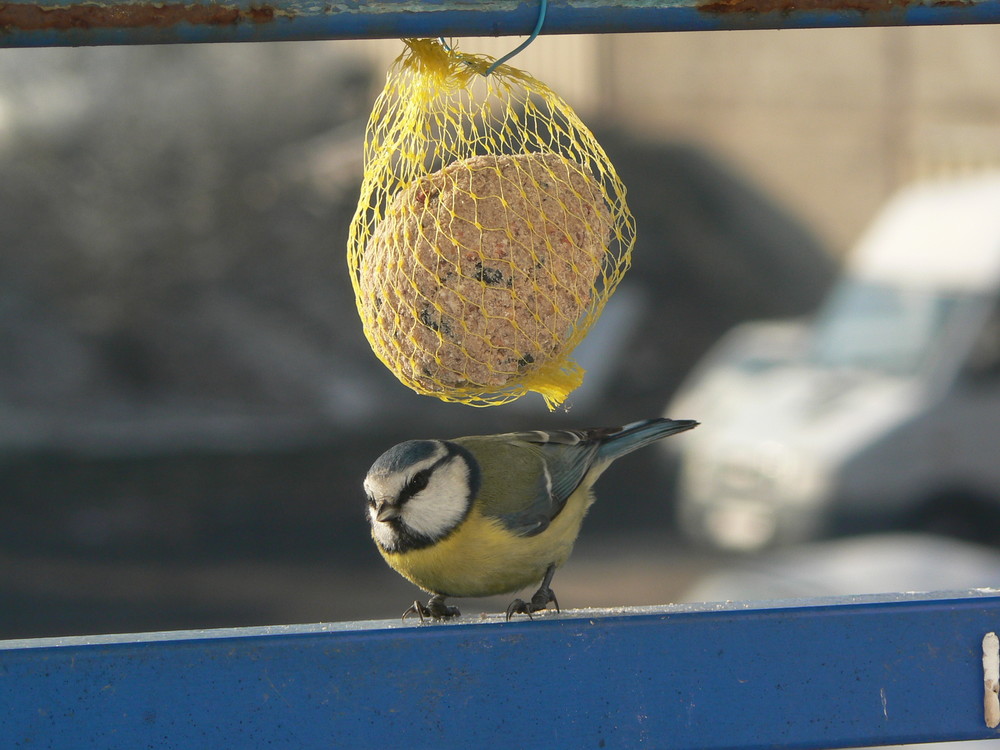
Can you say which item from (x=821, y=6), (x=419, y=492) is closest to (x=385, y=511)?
(x=419, y=492)

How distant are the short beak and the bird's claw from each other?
0.31 m

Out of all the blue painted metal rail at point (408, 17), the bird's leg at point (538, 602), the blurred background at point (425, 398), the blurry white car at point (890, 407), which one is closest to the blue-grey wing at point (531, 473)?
the bird's leg at point (538, 602)

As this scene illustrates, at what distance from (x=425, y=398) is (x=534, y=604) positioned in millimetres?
11474

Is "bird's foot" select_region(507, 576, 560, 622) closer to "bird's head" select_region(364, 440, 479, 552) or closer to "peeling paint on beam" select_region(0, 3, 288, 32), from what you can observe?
"bird's head" select_region(364, 440, 479, 552)

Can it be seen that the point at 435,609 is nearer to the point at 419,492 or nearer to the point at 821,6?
the point at 419,492

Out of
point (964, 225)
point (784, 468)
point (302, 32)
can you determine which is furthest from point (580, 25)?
point (964, 225)

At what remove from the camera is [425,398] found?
1416 centimetres

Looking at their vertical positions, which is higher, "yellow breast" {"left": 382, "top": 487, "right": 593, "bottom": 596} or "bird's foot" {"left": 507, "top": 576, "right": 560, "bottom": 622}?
"yellow breast" {"left": 382, "top": 487, "right": 593, "bottom": 596}

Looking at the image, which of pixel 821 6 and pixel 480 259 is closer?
pixel 821 6

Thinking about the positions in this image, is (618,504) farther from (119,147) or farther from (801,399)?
(119,147)

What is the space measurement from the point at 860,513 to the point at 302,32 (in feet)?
21.8

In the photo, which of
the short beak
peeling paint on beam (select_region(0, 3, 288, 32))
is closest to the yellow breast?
the short beak

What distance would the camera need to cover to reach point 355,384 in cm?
1443

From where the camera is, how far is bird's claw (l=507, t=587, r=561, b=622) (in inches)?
101
